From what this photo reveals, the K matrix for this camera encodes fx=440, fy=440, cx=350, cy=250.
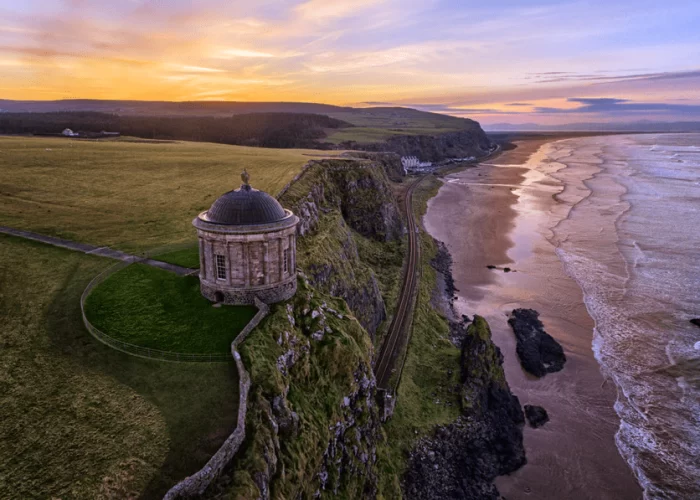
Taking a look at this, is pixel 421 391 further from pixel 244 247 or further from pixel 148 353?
pixel 148 353

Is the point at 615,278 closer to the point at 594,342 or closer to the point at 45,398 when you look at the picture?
the point at 594,342

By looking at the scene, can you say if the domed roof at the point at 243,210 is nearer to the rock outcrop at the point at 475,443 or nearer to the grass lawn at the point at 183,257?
the grass lawn at the point at 183,257

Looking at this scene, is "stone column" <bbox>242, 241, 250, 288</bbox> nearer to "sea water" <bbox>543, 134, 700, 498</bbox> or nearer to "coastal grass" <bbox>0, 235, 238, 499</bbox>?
"coastal grass" <bbox>0, 235, 238, 499</bbox>

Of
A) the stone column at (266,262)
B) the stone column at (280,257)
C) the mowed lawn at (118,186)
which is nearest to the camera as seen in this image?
the stone column at (266,262)

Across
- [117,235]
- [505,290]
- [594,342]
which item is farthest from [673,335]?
[117,235]

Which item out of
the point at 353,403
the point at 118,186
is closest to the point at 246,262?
the point at 353,403

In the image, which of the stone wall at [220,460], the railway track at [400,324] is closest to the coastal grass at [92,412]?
the stone wall at [220,460]

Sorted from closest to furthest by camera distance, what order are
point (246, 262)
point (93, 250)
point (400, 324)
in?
point (246, 262) < point (93, 250) < point (400, 324)
